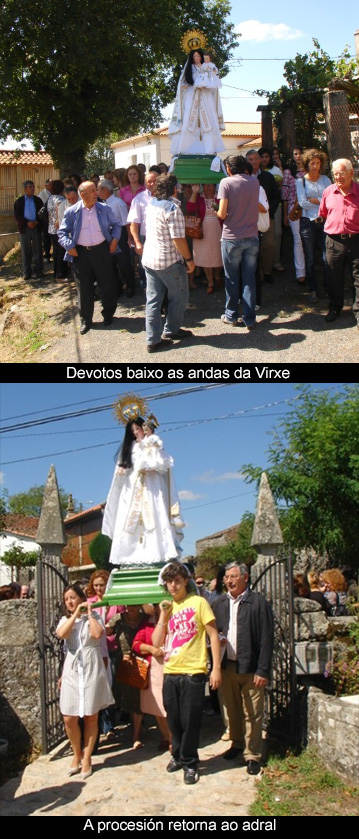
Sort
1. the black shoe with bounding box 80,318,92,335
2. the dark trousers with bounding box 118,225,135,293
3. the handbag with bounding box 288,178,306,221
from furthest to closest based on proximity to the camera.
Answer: the dark trousers with bounding box 118,225,135,293
the handbag with bounding box 288,178,306,221
the black shoe with bounding box 80,318,92,335

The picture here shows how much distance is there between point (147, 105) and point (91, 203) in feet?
28.9

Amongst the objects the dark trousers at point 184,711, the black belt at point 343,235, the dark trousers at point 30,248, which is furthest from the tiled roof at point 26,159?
the dark trousers at point 184,711

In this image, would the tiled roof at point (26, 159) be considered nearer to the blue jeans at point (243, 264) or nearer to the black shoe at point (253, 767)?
the blue jeans at point (243, 264)

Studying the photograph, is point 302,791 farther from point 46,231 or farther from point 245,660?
point 46,231

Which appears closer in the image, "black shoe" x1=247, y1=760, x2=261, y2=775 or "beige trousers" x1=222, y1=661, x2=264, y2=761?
"black shoe" x1=247, y1=760, x2=261, y2=775

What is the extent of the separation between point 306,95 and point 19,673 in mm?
10389

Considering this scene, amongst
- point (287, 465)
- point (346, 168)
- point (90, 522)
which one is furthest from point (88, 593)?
point (90, 522)

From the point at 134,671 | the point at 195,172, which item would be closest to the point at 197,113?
the point at 195,172

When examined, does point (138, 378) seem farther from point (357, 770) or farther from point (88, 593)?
point (357, 770)

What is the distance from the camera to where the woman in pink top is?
1073 cm

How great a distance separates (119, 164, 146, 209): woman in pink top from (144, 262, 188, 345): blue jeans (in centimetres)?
243

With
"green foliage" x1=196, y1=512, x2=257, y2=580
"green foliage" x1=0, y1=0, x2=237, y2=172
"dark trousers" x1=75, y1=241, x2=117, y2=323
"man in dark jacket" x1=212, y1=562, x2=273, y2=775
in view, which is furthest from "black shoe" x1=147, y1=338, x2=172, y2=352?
"green foliage" x1=196, y1=512, x2=257, y2=580

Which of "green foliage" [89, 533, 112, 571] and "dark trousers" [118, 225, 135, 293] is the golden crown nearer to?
"dark trousers" [118, 225, 135, 293]

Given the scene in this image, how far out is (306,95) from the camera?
13039 millimetres
